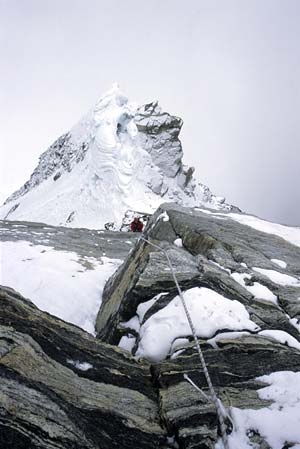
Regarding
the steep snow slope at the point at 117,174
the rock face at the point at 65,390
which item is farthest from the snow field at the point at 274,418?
the steep snow slope at the point at 117,174

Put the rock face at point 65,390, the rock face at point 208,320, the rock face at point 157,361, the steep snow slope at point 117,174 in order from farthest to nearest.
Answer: the steep snow slope at point 117,174 → the rock face at point 208,320 → the rock face at point 157,361 → the rock face at point 65,390

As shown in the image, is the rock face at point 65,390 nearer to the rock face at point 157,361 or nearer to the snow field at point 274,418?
the rock face at point 157,361

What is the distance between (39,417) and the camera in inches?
168

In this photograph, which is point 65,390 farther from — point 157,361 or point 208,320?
point 208,320

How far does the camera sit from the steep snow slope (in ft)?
109

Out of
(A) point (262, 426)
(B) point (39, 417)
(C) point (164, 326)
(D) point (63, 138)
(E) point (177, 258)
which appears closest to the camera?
(B) point (39, 417)

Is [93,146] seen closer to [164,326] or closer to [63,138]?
[63,138]

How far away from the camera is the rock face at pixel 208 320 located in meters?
4.87

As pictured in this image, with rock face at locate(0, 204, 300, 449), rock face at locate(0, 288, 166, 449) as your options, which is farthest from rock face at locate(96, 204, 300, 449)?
rock face at locate(0, 288, 166, 449)

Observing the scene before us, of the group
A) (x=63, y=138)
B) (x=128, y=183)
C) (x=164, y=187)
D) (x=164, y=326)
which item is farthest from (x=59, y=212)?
(x=164, y=326)

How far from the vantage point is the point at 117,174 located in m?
33.9

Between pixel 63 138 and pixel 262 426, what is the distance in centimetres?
4970

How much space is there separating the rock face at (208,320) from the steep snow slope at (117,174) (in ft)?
69.2

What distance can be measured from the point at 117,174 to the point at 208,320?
28438 mm
